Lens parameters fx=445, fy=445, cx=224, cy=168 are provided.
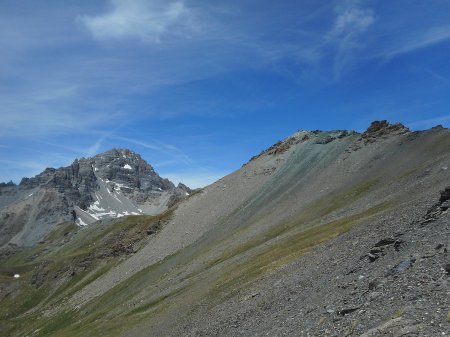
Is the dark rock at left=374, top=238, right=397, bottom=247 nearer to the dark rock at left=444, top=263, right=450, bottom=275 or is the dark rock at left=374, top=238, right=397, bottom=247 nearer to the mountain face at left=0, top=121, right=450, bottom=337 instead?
the mountain face at left=0, top=121, right=450, bottom=337

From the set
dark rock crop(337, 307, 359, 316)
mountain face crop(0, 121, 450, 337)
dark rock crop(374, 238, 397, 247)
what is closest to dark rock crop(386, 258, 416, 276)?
mountain face crop(0, 121, 450, 337)

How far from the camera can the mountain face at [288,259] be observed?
92.0 ft

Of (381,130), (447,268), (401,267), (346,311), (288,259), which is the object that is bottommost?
(346,311)

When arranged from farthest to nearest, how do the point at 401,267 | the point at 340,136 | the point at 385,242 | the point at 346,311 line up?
the point at 340,136, the point at 385,242, the point at 401,267, the point at 346,311

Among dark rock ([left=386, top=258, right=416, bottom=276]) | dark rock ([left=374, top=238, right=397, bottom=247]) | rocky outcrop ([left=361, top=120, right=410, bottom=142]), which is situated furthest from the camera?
rocky outcrop ([left=361, top=120, right=410, bottom=142])

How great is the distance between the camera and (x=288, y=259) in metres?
54.2

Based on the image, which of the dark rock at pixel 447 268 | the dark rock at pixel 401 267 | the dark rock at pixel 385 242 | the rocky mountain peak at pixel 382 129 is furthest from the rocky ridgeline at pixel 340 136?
the dark rock at pixel 447 268

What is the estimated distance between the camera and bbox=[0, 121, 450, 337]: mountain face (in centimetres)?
2805

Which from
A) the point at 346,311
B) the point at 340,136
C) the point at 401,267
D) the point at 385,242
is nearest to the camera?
the point at 346,311

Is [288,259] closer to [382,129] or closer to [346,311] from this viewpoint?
[346,311]

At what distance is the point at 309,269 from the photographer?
4247cm

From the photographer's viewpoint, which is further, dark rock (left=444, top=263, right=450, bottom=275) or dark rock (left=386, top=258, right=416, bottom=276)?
dark rock (left=386, top=258, right=416, bottom=276)

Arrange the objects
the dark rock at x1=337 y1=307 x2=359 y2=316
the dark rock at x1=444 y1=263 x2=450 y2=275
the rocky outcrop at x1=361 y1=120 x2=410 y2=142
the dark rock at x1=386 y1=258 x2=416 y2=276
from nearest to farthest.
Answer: the dark rock at x1=444 y1=263 x2=450 y2=275 → the dark rock at x1=337 y1=307 x2=359 y2=316 → the dark rock at x1=386 y1=258 x2=416 y2=276 → the rocky outcrop at x1=361 y1=120 x2=410 y2=142

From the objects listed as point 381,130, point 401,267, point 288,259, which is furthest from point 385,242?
point 381,130
